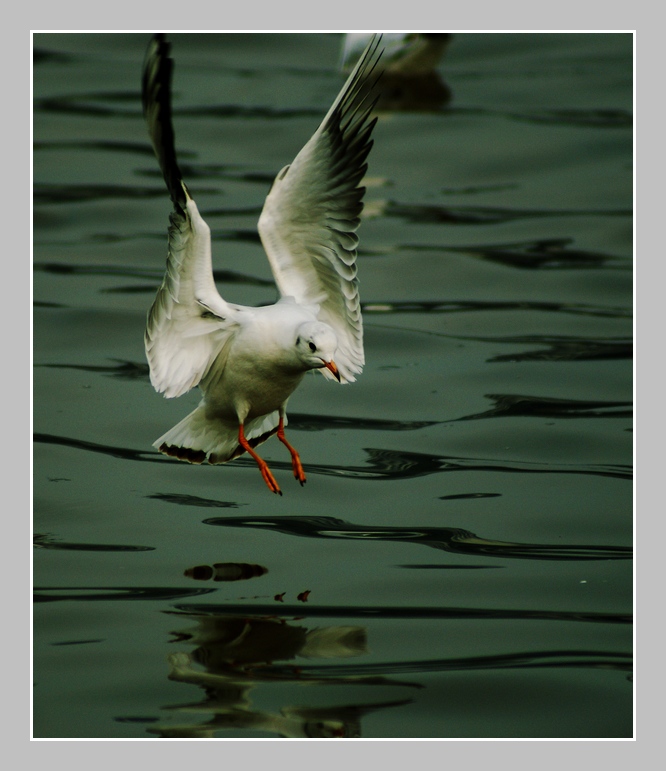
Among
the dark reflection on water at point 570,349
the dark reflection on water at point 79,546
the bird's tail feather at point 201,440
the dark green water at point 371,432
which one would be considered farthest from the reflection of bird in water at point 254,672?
the dark reflection on water at point 570,349

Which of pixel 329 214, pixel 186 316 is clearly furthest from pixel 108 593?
pixel 329 214

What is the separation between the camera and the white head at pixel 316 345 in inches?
198

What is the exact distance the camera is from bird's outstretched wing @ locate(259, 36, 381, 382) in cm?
543

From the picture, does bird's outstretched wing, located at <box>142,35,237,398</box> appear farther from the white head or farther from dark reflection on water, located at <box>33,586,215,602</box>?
dark reflection on water, located at <box>33,586,215,602</box>

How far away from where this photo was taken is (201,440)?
19.4 ft

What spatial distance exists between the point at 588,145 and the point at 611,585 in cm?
735

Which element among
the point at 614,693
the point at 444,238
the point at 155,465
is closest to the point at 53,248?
the point at 444,238

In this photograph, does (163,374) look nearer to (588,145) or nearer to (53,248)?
(53,248)

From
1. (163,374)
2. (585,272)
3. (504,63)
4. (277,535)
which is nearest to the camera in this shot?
(163,374)

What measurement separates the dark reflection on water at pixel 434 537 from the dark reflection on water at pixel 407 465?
2.17 feet

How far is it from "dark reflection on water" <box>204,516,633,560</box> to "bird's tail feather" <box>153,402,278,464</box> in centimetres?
39

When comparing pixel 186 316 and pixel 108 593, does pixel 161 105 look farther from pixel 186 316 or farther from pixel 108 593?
pixel 108 593

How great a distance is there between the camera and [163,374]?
209 inches

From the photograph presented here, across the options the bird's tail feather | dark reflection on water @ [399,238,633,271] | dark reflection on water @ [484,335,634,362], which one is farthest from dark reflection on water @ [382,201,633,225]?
the bird's tail feather
